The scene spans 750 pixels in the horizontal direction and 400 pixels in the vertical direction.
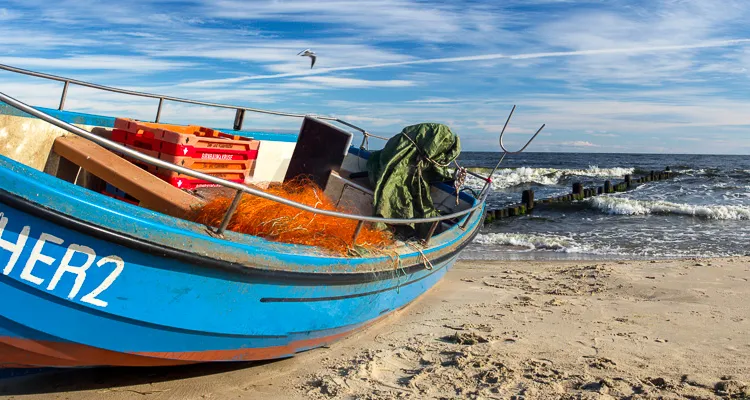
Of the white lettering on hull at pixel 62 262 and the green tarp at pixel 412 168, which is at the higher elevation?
the green tarp at pixel 412 168

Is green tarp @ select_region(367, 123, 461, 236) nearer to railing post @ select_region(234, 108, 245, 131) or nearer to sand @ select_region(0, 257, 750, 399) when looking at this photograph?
sand @ select_region(0, 257, 750, 399)

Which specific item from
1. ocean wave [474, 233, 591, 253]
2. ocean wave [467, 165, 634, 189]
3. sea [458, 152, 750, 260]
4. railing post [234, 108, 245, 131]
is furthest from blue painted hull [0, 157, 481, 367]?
ocean wave [467, 165, 634, 189]

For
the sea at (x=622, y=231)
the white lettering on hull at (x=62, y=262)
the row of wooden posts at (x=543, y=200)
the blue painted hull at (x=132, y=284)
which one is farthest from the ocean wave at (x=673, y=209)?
the white lettering on hull at (x=62, y=262)

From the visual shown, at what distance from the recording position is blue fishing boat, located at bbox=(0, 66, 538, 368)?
3.30m

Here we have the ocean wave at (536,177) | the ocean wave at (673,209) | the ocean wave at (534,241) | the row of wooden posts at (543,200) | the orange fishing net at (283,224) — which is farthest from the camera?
the ocean wave at (536,177)

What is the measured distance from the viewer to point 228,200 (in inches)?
173

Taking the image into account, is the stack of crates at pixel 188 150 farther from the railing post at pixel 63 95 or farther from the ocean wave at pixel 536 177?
the ocean wave at pixel 536 177

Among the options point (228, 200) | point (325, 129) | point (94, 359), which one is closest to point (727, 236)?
point (325, 129)

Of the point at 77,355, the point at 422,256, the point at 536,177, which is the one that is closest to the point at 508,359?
the point at 422,256

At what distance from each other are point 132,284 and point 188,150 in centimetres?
192

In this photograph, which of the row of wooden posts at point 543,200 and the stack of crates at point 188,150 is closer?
the stack of crates at point 188,150

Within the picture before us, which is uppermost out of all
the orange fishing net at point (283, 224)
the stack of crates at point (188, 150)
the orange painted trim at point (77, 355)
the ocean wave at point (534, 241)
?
the stack of crates at point (188, 150)

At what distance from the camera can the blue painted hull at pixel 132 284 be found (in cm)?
330

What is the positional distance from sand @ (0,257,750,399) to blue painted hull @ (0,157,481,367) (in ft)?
1.46
